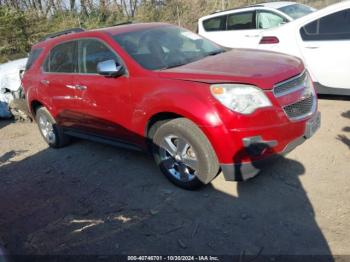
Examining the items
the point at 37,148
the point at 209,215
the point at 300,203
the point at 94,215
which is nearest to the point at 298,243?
the point at 300,203

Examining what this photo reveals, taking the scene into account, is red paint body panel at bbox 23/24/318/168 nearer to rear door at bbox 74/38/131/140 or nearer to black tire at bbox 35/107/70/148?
rear door at bbox 74/38/131/140

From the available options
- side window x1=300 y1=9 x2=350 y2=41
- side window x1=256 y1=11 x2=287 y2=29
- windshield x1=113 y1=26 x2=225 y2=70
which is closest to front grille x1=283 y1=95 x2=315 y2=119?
windshield x1=113 y1=26 x2=225 y2=70

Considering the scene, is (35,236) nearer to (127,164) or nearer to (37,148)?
(127,164)

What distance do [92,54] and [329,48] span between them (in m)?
3.62

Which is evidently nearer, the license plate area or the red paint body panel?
the red paint body panel

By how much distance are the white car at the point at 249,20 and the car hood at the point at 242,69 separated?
4.03 m

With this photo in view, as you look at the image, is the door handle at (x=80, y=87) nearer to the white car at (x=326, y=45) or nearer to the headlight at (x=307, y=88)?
the headlight at (x=307, y=88)

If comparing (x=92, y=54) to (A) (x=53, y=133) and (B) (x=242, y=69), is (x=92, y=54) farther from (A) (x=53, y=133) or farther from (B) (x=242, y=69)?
(B) (x=242, y=69)

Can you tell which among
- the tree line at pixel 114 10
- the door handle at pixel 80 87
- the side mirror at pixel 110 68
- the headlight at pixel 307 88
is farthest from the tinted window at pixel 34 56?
the tree line at pixel 114 10

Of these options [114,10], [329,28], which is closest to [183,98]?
[329,28]

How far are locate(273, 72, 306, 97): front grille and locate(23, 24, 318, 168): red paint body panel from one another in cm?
5

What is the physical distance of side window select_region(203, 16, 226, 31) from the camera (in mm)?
9180

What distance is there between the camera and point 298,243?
124 inches

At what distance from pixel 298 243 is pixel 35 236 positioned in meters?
2.55
